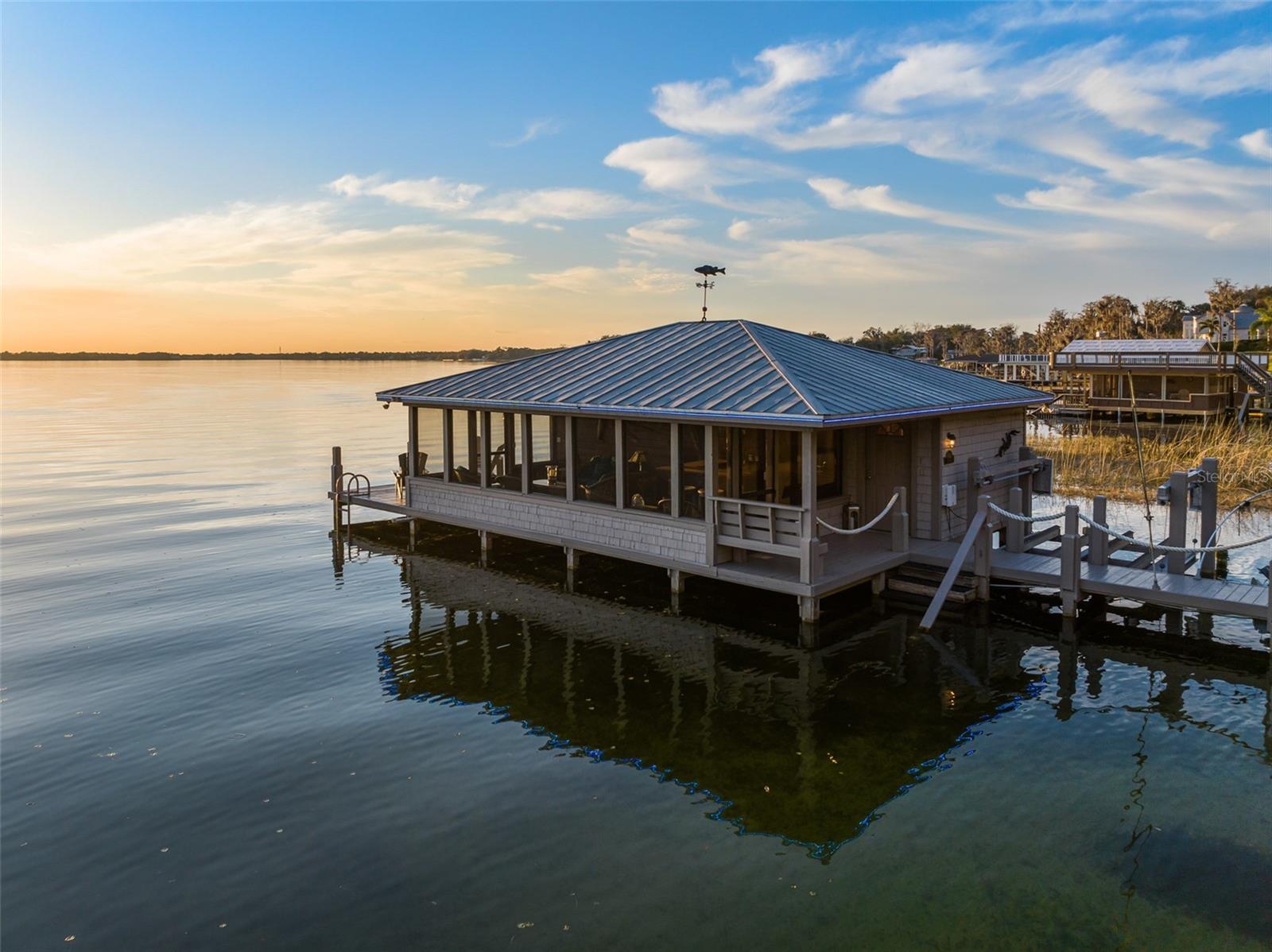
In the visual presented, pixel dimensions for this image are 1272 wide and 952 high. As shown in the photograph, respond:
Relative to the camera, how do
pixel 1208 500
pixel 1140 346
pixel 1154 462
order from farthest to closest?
pixel 1140 346
pixel 1154 462
pixel 1208 500

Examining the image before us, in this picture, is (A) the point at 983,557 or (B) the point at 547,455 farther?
(B) the point at 547,455

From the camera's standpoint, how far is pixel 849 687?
1130 centimetres

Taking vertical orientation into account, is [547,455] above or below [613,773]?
above

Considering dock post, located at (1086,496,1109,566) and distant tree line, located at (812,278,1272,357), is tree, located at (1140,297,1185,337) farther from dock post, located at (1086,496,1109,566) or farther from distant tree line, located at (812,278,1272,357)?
dock post, located at (1086,496,1109,566)

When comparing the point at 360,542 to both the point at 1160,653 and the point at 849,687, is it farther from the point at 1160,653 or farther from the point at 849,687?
the point at 1160,653

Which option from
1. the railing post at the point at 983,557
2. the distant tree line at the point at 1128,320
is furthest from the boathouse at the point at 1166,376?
the railing post at the point at 983,557

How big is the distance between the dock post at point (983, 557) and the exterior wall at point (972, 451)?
5.43 ft

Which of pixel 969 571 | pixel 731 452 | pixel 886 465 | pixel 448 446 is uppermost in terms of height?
pixel 731 452

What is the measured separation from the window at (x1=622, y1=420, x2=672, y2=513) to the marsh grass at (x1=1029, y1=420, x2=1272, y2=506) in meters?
13.9

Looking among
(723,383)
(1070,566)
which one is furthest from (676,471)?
(1070,566)

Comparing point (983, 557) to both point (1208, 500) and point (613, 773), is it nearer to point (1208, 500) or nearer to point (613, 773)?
point (1208, 500)

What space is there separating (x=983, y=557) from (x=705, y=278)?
424 inches

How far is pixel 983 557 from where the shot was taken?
14.1 metres

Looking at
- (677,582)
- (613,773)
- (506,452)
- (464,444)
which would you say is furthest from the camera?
(464,444)
